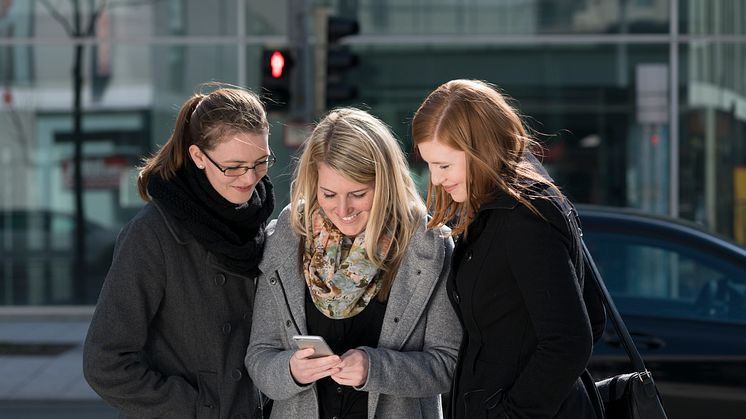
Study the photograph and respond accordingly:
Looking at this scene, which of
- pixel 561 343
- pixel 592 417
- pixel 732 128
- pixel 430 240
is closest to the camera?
pixel 561 343

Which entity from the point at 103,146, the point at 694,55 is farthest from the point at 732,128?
the point at 103,146

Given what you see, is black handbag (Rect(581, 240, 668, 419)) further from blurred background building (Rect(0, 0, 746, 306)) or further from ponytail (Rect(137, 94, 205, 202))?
blurred background building (Rect(0, 0, 746, 306))

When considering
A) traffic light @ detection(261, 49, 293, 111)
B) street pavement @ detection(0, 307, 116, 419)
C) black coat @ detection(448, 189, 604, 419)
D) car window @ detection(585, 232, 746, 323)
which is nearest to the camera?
black coat @ detection(448, 189, 604, 419)

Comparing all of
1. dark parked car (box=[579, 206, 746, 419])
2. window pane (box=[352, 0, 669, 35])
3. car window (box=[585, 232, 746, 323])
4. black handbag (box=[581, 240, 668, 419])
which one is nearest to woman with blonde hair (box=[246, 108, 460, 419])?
black handbag (box=[581, 240, 668, 419])

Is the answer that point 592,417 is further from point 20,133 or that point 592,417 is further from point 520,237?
point 20,133

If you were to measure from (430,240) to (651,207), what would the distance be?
10.8 m

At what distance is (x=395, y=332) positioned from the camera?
2.86 m

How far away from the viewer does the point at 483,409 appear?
8.79ft

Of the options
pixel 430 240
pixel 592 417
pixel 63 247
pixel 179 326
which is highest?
pixel 430 240

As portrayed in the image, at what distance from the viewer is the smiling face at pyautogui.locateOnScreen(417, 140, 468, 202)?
2.68 m

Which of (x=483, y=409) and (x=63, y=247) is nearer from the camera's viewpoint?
(x=483, y=409)

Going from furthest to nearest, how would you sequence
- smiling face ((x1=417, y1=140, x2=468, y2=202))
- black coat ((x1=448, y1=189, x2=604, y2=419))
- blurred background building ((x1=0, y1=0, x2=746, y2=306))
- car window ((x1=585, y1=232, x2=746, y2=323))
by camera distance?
1. blurred background building ((x1=0, y1=0, x2=746, y2=306))
2. car window ((x1=585, y1=232, x2=746, y2=323))
3. smiling face ((x1=417, y1=140, x2=468, y2=202))
4. black coat ((x1=448, y1=189, x2=604, y2=419))

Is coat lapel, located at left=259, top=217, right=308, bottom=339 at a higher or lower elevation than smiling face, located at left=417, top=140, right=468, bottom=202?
lower

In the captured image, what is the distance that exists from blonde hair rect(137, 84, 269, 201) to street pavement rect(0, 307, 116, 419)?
512cm
